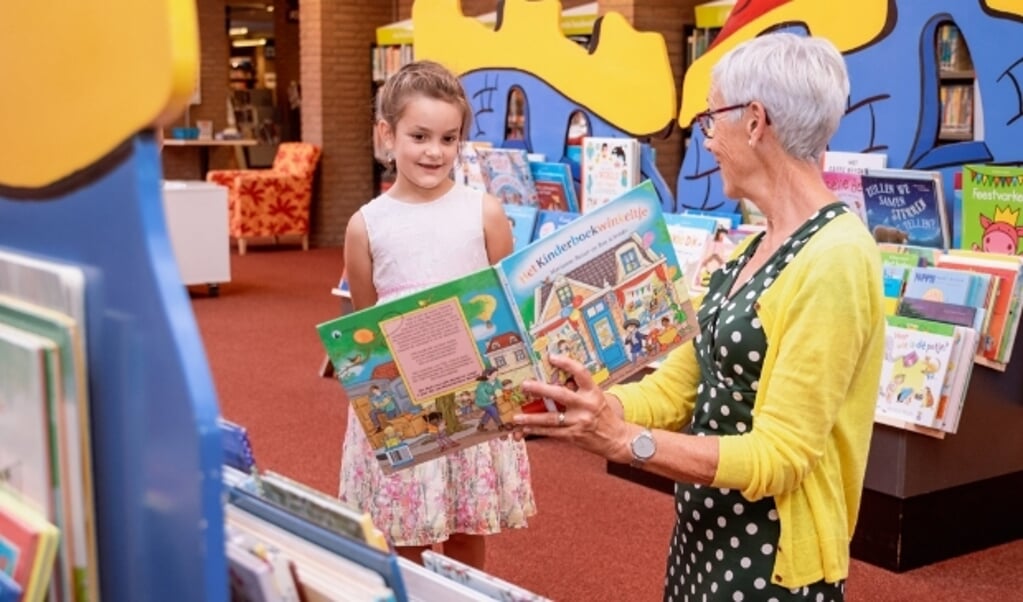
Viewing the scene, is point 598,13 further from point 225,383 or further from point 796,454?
point 796,454

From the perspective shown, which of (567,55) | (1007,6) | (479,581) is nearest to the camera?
(479,581)

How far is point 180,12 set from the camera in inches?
31.8

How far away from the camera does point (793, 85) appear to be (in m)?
1.64

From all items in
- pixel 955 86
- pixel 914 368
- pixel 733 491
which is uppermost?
pixel 955 86

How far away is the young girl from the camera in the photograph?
2521 mm

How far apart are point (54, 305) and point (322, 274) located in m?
9.76

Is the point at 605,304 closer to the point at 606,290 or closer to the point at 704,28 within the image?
the point at 606,290

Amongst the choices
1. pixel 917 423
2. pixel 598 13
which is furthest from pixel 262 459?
pixel 598 13

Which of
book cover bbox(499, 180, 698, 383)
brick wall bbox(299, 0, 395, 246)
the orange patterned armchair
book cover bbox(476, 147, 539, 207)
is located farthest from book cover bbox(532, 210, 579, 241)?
brick wall bbox(299, 0, 395, 246)

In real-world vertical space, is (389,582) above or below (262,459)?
above

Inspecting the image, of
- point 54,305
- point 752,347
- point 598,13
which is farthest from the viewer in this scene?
point 598,13

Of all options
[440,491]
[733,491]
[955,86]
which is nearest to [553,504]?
[440,491]

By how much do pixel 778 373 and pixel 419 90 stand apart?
3.83 ft

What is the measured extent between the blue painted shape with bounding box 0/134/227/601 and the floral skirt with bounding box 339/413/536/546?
5.48 feet
